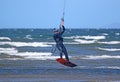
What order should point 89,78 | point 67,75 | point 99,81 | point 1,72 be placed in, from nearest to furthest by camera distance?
point 99,81 → point 89,78 → point 67,75 → point 1,72

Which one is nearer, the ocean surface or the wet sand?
the wet sand

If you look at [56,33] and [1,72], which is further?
[1,72]

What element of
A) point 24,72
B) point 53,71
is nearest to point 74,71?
point 53,71

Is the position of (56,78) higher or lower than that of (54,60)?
higher

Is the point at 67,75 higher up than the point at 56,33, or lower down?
lower down

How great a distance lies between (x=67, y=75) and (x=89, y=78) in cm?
189

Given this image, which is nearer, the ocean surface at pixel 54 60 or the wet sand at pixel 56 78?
the wet sand at pixel 56 78

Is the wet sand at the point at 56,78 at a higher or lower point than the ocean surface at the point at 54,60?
higher

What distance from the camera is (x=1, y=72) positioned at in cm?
2514

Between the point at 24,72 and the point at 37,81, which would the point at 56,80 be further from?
the point at 24,72

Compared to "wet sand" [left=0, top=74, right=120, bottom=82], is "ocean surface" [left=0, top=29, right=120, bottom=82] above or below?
below

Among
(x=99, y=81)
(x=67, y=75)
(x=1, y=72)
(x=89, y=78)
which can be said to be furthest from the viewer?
(x=1, y=72)

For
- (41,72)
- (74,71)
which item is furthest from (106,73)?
(41,72)

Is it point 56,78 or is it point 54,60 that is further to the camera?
point 54,60
